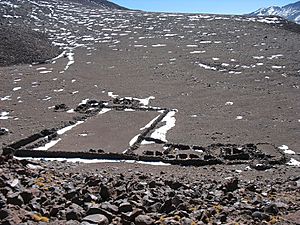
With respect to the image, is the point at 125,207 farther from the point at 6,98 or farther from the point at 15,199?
the point at 6,98

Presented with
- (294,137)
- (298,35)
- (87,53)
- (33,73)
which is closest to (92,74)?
(33,73)

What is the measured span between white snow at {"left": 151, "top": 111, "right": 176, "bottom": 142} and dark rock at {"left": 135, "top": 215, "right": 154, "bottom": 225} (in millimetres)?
20910

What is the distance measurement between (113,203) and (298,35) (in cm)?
7472

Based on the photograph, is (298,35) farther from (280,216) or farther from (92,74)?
(280,216)

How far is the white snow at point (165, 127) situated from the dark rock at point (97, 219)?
2126cm

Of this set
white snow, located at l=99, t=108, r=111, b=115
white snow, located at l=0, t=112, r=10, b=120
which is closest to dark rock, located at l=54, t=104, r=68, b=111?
white snow, located at l=99, t=108, r=111, b=115

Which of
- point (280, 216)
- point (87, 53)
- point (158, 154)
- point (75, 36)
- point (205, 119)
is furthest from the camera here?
point (75, 36)

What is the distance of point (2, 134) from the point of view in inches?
1244

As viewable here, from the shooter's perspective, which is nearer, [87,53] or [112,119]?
[112,119]

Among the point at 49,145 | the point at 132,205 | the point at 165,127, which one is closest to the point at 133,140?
the point at 165,127

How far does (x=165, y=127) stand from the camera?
33.6 m

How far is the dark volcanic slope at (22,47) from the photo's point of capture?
2640 inches

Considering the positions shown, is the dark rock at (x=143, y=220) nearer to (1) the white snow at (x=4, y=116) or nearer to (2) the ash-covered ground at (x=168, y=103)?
(2) the ash-covered ground at (x=168, y=103)

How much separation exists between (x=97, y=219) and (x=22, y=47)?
67318mm
